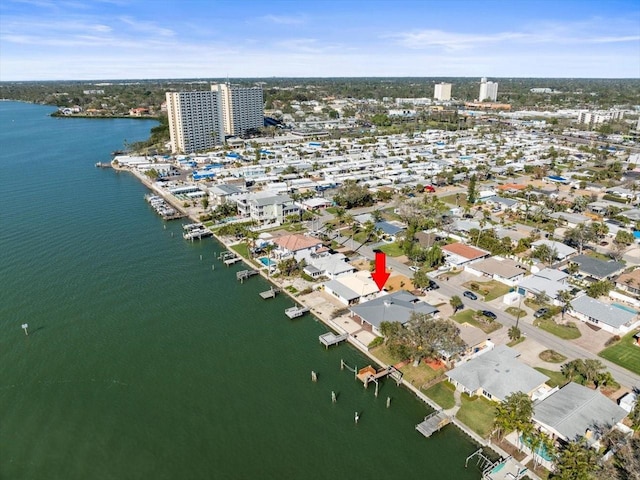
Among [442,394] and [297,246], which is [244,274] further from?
[442,394]

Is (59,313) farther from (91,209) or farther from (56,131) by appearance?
(56,131)

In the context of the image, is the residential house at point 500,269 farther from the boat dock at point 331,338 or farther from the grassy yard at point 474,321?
the boat dock at point 331,338

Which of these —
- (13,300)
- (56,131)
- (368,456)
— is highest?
(56,131)

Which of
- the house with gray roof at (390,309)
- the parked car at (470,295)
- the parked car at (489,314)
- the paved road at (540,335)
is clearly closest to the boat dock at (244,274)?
the house with gray roof at (390,309)

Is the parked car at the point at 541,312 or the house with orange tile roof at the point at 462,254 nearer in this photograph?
the parked car at the point at 541,312

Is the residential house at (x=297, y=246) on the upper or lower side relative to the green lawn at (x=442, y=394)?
upper

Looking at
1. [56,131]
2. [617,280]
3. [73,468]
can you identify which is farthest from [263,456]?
[56,131]

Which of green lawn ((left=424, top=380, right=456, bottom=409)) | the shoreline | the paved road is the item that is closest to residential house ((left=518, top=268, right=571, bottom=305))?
the paved road
